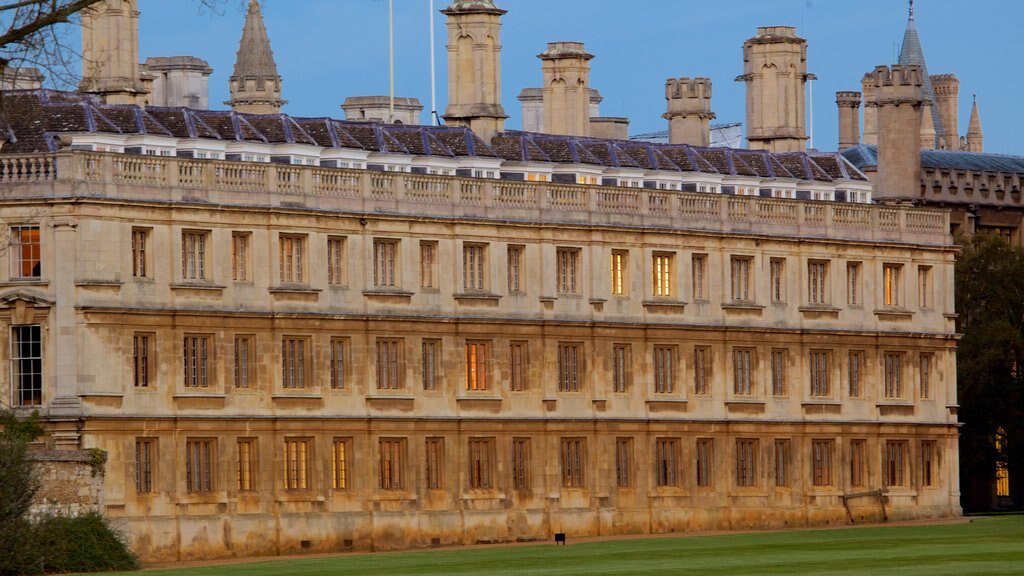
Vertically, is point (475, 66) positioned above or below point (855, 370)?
above

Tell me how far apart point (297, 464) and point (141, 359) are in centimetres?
586

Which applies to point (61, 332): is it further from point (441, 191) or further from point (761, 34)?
point (761, 34)

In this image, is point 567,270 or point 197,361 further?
point 567,270

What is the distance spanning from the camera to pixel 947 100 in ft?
564

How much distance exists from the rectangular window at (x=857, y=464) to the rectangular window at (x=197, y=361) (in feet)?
82.2

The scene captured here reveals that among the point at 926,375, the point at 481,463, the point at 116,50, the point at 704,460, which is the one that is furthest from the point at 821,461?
the point at 116,50

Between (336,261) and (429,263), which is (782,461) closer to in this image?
(429,263)

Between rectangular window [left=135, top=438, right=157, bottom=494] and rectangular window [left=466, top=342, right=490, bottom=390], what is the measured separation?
11651 millimetres

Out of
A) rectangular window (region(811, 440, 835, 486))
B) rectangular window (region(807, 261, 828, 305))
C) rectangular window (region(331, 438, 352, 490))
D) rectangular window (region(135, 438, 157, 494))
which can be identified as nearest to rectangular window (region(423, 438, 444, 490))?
rectangular window (region(331, 438, 352, 490))

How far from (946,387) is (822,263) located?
6615 mm

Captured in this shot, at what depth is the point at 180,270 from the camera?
7394 cm

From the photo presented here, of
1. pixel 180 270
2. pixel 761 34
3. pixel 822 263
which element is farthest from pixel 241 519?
pixel 761 34

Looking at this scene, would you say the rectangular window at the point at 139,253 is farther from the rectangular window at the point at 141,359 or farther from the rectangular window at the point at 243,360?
the rectangular window at the point at 243,360

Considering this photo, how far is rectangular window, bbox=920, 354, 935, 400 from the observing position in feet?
309
